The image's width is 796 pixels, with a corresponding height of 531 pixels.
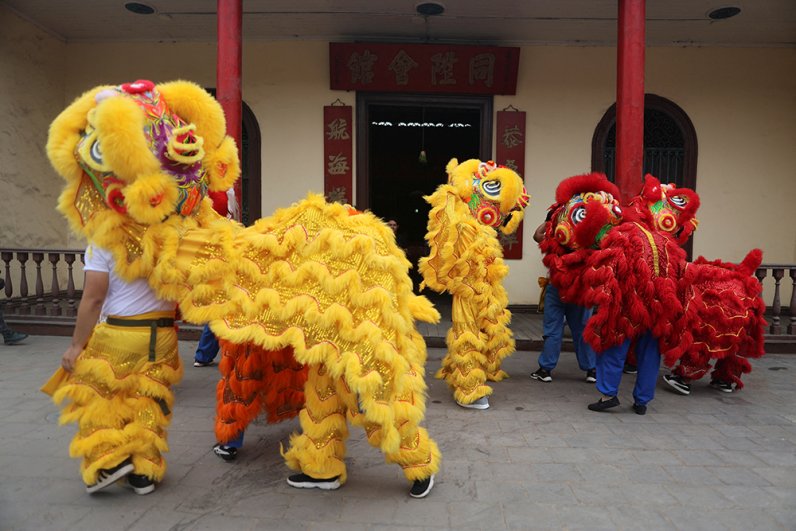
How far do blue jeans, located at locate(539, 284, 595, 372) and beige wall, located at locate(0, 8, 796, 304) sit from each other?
115 inches

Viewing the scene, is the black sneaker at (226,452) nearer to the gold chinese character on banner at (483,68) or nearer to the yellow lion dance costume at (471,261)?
the yellow lion dance costume at (471,261)

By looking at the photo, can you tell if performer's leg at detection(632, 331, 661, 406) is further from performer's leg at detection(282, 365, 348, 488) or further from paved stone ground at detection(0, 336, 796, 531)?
performer's leg at detection(282, 365, 348, 488)

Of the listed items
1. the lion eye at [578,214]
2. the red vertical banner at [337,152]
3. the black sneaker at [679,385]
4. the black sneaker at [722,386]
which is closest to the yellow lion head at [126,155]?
the lion eye at [578,214]

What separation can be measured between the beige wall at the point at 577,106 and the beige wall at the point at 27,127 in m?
0.12

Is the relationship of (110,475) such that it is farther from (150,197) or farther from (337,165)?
(337,165)

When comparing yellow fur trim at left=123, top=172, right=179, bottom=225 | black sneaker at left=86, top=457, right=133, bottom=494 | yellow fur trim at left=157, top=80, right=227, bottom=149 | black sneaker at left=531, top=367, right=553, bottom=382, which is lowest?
black sneaker at left=531, top=367, right=553, bottom=382

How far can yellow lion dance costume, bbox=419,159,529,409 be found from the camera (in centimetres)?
376

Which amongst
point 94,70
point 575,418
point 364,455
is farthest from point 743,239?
point 94,70

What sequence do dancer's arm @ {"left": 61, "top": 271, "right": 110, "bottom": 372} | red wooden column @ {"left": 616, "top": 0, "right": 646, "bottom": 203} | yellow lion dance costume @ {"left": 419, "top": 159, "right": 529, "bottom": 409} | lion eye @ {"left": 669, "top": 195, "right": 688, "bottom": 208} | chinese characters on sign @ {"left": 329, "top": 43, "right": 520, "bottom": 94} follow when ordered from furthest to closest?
chinese characters on sign @ {"left": 329, "top": 43, "right": 520, "bottom": 94}, red wooden column @ {"left": 616, "top": 0, "right": 646, "bottom": 203}, lion eye @ {"left": 669, "top": 195, "right": 688, "bottom": 208}, yellow lion dance costume @ {"left": 419, "top": 159, "right": 529, "bottom": 409}, dancer's arm @ {"left": 61, "top": 271, "right": 110, "bottom": 372}

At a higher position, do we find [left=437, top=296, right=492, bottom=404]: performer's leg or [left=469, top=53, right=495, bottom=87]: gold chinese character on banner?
[left=469, top=53, right=495, bottom=87]: gold chinese character on banner

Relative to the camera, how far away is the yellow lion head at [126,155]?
201 centimetres

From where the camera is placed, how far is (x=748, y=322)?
13.6 feet

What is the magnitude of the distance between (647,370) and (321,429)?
262cm

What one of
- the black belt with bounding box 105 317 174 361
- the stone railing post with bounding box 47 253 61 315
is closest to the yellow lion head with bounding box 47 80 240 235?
the black belt with bounding box 105 317 174 361
